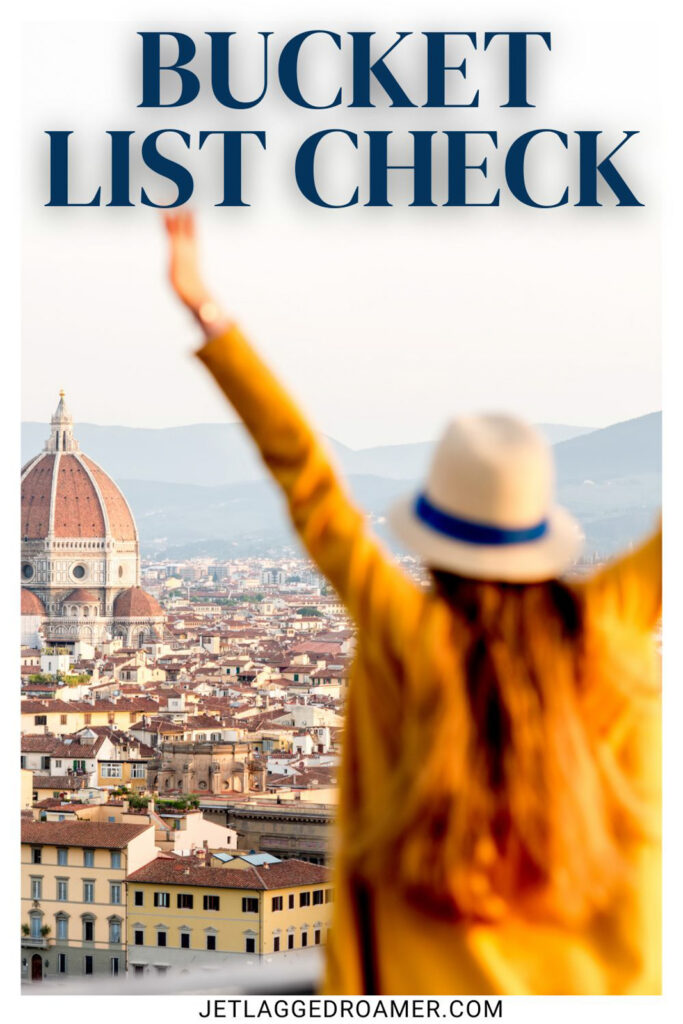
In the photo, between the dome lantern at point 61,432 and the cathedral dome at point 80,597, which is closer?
the cathedral dome at point 80,597

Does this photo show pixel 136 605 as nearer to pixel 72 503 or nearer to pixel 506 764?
pixel 72 503

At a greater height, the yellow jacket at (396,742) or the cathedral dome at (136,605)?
the yellow jacket at (396,742)

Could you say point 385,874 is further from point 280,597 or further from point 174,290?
point 280,597

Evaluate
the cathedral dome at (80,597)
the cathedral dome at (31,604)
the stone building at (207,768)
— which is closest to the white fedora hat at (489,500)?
the stone building at (207,768)

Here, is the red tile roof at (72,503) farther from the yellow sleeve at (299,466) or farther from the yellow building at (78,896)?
the yellow sleeve at (299,466)

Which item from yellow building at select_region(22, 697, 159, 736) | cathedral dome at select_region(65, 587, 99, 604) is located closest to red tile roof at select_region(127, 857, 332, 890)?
yellow building at select_region(22, 697, 159, 736)
